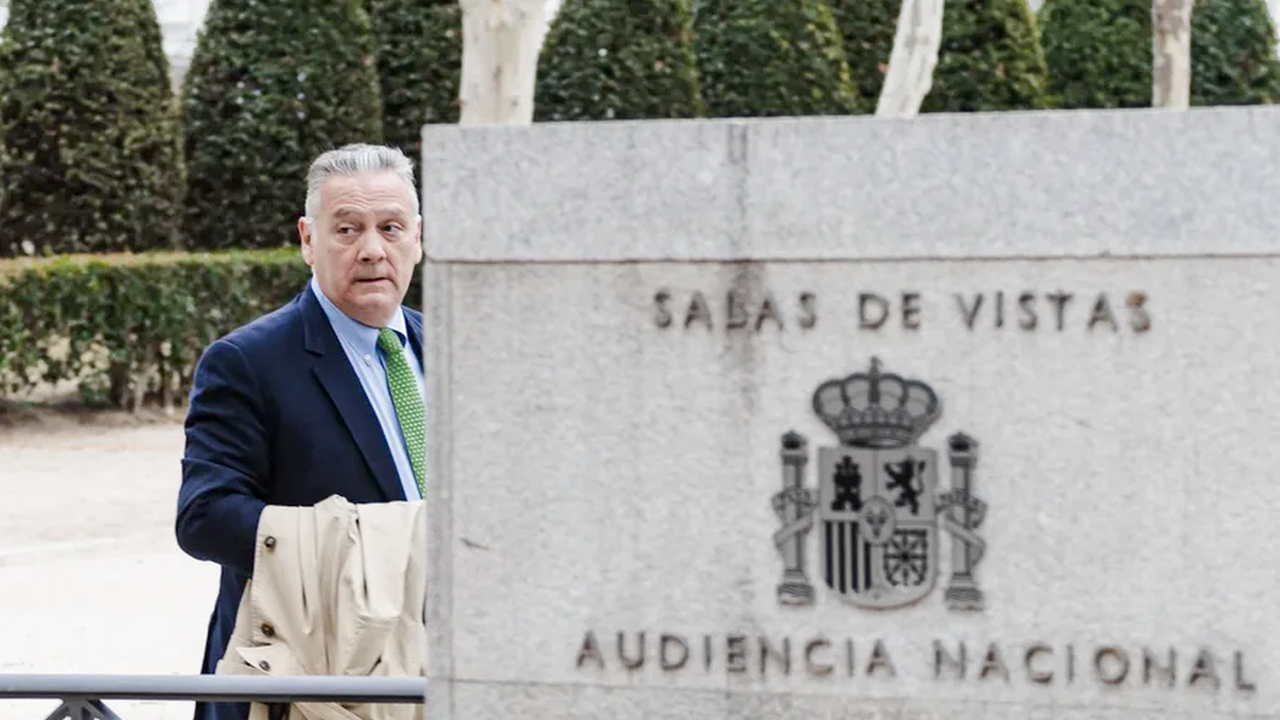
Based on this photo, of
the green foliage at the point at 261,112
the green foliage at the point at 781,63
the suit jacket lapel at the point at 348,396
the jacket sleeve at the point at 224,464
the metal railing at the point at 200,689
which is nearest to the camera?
the metal railing at the point at 200,689

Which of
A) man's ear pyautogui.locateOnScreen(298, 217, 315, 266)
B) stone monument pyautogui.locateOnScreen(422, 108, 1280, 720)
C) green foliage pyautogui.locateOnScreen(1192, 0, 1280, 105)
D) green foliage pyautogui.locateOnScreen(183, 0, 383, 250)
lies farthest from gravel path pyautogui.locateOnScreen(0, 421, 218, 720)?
green foliage pyautogui.locateOnScreen(1192, 0, 1280, 105)

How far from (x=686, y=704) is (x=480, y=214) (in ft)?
2.23

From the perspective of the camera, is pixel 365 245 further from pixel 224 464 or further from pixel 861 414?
pixel 861 414

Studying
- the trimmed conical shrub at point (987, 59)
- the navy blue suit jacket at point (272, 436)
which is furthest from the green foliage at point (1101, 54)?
the navy blue suit jacket at point (272, 436)

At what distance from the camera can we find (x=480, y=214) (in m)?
2.61

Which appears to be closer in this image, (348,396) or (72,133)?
(348,396)

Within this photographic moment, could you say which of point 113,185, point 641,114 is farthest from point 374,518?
point 641,114

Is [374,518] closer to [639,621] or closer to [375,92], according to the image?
[639,621]

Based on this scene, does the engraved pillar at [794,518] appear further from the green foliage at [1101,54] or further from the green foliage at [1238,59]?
the green foliage at [1238,59]

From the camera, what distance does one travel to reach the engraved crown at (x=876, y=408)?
252 centimetres

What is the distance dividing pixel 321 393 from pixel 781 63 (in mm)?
16739

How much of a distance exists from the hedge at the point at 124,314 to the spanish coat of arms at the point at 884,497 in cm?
1312

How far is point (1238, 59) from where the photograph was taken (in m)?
21.4

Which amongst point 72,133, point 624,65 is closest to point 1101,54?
point 624,65
